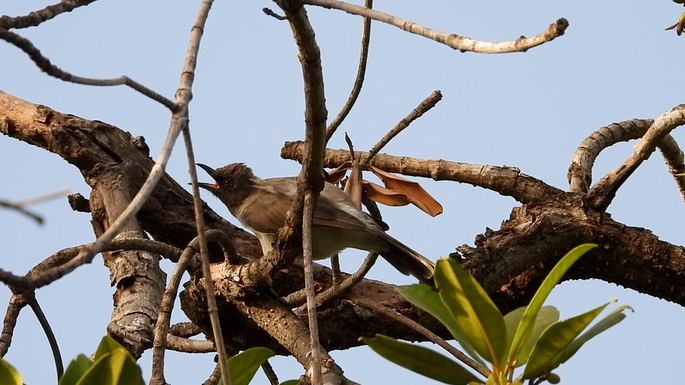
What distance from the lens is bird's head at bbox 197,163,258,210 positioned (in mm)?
6699

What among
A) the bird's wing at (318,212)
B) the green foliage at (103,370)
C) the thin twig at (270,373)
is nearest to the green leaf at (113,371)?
the green foliage at (103,370)

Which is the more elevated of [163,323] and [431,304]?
[163,323]

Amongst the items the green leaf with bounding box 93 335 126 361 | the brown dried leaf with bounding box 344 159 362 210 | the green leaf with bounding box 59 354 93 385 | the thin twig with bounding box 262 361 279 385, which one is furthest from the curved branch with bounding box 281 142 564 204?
the green leaf with bounding box 59 354 93 385

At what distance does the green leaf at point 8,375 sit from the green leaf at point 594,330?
1.35 meters

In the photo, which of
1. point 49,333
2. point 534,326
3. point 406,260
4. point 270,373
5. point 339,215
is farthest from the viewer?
point 339,215

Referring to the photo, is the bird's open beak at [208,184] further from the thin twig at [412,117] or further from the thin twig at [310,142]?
the thin twig at [310,142]

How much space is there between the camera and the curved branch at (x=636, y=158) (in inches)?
167

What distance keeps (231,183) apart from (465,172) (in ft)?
7.61

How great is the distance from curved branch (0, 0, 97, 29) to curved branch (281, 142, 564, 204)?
2157mm

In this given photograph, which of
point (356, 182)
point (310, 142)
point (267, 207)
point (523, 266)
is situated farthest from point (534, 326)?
point (267, 207)

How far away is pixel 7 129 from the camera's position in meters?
5.32

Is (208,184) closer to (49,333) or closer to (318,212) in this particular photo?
(318,212)

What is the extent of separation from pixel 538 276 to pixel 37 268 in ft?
7.49

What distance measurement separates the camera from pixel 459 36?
2.20 m
